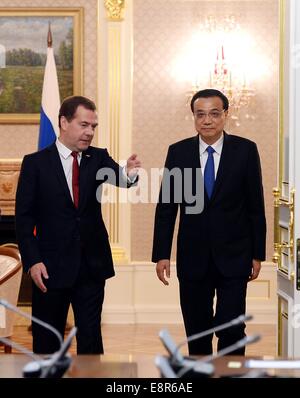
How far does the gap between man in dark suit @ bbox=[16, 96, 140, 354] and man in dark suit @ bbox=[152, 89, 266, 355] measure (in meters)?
0.41

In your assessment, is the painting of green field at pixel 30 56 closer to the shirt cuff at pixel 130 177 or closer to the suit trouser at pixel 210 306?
the shirt cuff at pixel 130 177

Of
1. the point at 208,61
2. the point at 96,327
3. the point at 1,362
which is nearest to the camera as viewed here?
the point at 1,362

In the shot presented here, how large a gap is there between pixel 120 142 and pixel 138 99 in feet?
1.64

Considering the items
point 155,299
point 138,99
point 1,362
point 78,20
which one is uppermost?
point 78,20

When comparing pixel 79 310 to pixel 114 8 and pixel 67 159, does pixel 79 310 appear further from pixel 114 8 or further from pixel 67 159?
pixel 114 8

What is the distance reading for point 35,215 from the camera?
4742mm

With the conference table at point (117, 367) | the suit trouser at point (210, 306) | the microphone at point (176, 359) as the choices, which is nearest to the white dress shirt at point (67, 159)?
the suit trouser at point (210, 306)

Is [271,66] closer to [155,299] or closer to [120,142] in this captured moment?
[120,142]

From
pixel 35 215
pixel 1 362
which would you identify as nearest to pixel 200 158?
pixel 35 215

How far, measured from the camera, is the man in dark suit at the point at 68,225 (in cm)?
465

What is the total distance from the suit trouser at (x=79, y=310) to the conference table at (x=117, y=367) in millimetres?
1806

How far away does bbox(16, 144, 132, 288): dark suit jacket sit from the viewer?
4.66 metres

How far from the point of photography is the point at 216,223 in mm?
4824

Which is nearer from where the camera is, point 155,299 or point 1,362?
point 1,362
